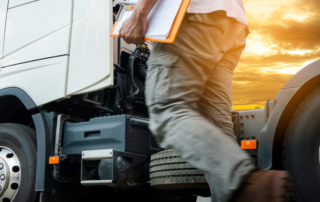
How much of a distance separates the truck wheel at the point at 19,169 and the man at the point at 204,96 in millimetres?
1962

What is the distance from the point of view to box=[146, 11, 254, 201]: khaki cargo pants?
3.95ft

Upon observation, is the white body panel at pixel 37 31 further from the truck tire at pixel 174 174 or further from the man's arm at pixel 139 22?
the man's arm at pixel 139 22

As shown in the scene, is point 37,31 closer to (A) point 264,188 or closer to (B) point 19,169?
(B) point 19,169

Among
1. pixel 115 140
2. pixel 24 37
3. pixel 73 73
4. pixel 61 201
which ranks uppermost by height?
pixel 24 37

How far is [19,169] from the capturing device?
10.7 ft

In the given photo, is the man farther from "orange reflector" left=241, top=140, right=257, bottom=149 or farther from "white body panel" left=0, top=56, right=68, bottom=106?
"white body panel" left=0, top=56, right=68, bottom=106

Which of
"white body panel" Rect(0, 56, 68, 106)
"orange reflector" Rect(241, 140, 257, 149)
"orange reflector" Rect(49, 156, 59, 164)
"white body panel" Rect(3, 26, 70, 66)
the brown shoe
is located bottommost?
the brown shoe

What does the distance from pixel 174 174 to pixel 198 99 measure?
3.47 feet

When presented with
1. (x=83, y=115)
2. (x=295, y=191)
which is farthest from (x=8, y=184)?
(x=295, y=191)

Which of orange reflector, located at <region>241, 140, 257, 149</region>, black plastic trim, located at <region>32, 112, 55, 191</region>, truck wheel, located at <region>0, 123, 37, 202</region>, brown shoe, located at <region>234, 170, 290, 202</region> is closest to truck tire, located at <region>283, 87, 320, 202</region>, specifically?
orange reflector, located at <region>241, 140, 257, 149</region>

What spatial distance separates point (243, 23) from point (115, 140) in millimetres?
1372

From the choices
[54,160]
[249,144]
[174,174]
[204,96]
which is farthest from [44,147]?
[204,96]

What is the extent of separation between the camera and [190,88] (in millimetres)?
1482

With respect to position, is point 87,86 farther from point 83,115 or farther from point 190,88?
point 190,88
